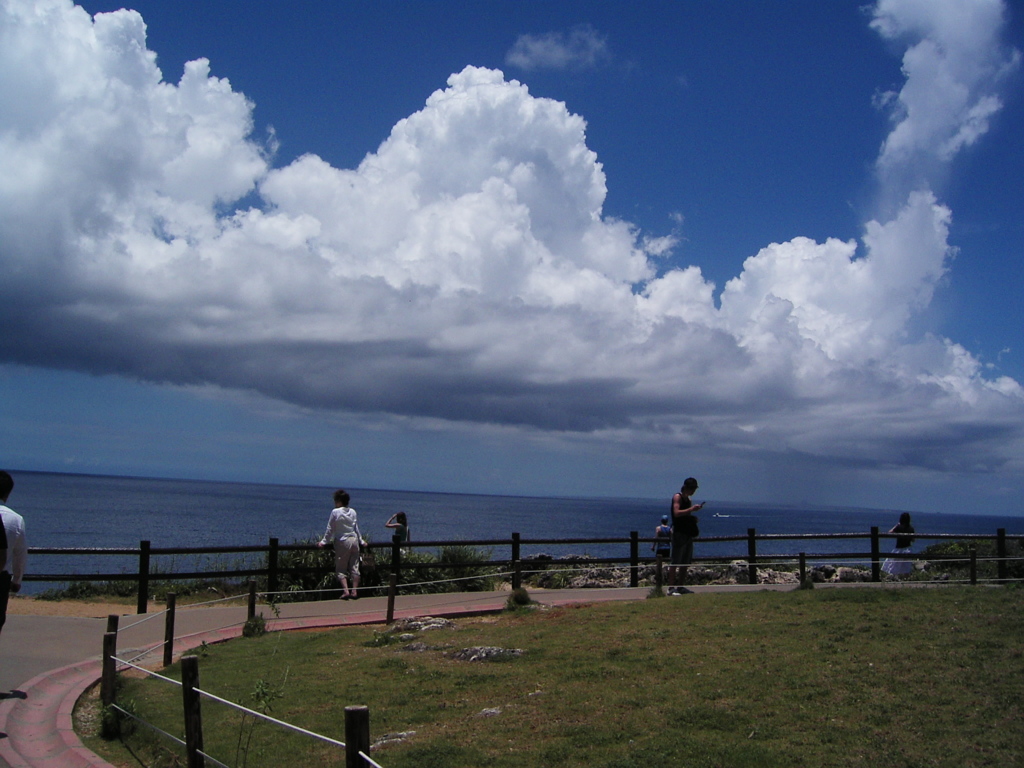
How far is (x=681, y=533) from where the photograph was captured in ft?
51.7

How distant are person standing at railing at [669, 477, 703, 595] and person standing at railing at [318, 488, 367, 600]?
5726 millimetres

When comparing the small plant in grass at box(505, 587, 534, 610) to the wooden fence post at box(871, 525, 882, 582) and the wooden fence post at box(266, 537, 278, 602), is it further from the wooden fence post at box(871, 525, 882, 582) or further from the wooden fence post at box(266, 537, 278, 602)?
the wooden fence post at box(871, 525, 882, 582)

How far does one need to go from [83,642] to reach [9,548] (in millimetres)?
4139

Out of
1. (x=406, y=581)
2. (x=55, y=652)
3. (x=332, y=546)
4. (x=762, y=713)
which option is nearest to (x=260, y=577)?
(x=332, y=546)

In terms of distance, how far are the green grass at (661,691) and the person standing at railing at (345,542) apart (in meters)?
2.93

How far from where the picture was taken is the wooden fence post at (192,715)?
245 inches

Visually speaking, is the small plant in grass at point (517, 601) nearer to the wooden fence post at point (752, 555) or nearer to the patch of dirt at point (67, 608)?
the wooden fence post at point (752, 555)

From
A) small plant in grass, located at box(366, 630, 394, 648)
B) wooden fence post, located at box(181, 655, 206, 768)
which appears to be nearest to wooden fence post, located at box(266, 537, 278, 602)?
small plant in grass, located at box(366, 630, 394, 648)

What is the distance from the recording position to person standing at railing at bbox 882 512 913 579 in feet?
61.0

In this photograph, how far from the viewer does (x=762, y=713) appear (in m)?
7.24

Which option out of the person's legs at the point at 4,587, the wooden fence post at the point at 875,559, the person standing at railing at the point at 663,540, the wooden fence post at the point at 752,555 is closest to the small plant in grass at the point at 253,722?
the person's legs at the point at 4,587

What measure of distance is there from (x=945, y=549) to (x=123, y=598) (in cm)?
2265

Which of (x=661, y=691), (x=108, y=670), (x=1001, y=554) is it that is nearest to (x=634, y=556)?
(x=1001, y=554)

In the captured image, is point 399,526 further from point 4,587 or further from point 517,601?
point 4,587
